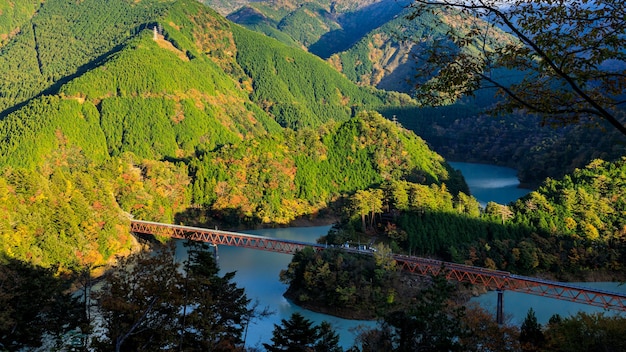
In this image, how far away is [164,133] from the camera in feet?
282

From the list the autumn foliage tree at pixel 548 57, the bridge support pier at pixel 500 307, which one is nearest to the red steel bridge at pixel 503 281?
the bridge support pier at pixel 500 307

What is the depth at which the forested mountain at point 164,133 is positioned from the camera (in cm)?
4303

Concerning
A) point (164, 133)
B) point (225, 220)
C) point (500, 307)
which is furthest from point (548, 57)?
point (164, 133)

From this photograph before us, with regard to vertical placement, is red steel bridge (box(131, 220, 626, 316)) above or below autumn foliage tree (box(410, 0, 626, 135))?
below

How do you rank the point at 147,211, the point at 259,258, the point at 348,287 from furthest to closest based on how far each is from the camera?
the point at 147,211, the point at 259,258, the point at 348,287

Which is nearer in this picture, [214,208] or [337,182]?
[214,208]

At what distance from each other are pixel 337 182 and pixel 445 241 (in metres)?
27.5

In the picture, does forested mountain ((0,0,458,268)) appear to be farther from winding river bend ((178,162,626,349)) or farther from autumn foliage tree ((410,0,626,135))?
autumn foliage tree ((410,0,626,135))

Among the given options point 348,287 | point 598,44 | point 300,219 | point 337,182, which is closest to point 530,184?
point 337,182

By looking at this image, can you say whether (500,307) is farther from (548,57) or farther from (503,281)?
(548,57)

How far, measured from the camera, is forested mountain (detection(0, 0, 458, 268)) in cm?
4303

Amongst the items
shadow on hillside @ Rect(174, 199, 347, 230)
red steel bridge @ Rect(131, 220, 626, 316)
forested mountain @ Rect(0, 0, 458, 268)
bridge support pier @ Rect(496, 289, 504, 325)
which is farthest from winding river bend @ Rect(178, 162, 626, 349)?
forested mountain @ Rect(0, 0, 458, 268)

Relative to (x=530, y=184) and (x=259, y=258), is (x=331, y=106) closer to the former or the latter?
(x=530, y=184)

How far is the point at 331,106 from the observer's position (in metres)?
143
